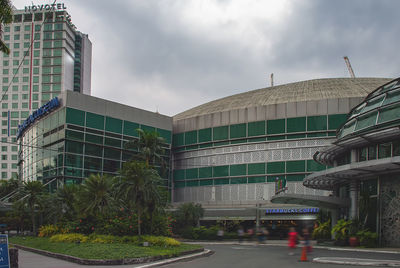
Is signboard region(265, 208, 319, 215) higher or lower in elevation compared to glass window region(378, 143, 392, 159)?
lower

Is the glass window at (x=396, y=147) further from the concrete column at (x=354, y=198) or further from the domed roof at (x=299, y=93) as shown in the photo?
the domed roof at (x=299, y=93)

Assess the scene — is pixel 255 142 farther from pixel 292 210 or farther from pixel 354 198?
pixel 354 198

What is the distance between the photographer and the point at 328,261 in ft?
78.9


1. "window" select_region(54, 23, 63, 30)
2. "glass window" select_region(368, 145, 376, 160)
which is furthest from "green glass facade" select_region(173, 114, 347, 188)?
"window" select_region(54, 23, 63, 30)

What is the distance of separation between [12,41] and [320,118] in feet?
344

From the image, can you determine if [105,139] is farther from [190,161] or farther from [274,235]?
[274,235]

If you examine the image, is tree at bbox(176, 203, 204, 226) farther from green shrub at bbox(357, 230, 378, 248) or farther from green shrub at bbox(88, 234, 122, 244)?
green shrub at bbox(357, 230, 378, 248)

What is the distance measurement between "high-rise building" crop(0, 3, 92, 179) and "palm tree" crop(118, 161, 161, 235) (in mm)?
98641

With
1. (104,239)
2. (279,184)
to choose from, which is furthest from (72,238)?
(279,184)

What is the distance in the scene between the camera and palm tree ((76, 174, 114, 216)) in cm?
3828

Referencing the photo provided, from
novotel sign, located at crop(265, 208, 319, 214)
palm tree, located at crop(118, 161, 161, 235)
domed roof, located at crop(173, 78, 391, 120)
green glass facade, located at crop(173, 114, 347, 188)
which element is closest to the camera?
palm tree, located at crop(118, 161, 161, 235)

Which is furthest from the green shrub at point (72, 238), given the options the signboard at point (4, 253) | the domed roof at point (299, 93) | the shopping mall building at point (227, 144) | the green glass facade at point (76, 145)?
the domed roof at point (299, 93)

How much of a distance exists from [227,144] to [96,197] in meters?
31.1

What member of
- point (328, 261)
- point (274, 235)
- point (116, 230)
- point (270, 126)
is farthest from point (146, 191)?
point (270, 126)
